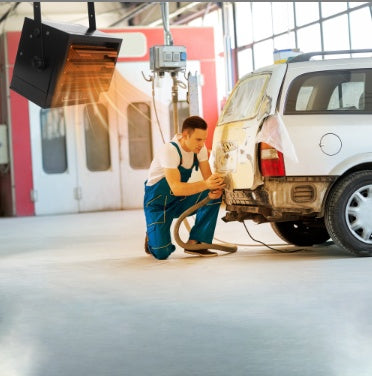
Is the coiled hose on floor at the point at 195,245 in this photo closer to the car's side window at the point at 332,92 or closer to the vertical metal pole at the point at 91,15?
the car's side window at the point at 332,92

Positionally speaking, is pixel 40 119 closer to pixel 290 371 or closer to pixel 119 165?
pixel 119 165

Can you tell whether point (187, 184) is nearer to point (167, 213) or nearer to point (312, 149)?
point (167, 213)

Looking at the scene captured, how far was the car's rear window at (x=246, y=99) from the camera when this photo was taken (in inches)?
304

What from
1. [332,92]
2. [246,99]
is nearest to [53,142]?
[246,99]

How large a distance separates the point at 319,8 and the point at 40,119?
18.7 ft

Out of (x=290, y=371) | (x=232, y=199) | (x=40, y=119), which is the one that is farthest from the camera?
(x=40, y=119)

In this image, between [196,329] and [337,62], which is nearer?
[196,329]

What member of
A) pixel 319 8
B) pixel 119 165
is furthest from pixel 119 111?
pixel 319 8

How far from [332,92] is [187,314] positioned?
3280 millimetres

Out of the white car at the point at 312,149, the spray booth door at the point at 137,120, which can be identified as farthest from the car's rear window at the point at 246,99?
the spray booth door at the point at 137,120

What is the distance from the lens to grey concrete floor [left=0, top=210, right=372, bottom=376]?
12.5 ft

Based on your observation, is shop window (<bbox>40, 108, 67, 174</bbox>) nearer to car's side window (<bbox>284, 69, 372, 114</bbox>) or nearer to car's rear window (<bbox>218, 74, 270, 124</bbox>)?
car's rear window (<bbox>218, 74, 270, 124</bbox>)

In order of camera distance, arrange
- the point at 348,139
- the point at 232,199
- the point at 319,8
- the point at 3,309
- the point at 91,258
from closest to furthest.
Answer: the point at 3,309 < the point at 348,139 < the point at 232,199 < the point at 91,258 < the point at 319,8

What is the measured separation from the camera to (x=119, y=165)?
17.3 m
